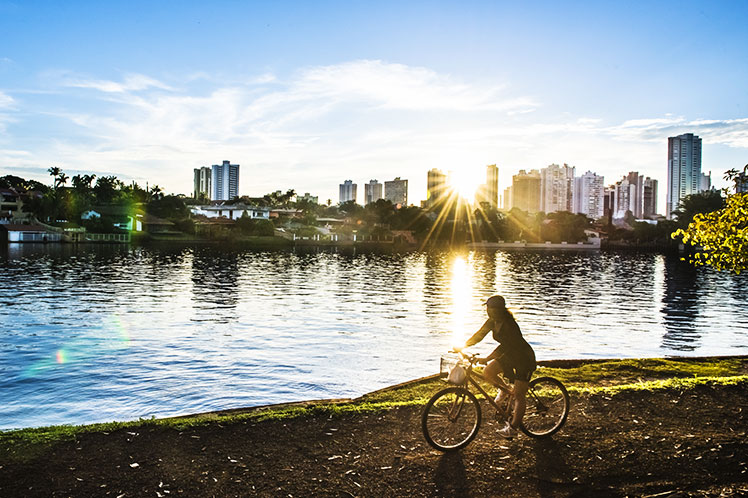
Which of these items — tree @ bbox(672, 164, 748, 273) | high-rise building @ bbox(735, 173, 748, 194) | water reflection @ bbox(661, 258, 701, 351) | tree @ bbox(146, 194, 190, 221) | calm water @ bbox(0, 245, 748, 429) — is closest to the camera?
tree @ bbox(672, 164, 748, 273)

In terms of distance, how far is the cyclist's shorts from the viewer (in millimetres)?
8289

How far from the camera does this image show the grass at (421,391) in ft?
27.8

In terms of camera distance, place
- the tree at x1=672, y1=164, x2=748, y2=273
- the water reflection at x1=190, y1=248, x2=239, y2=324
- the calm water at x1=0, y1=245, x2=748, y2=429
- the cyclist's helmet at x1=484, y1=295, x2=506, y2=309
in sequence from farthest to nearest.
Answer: the water reflection at x1=190, y1=248, x2=239, y2=324 → the calm water at x1=0, y1=245, x2=748, y2=429 → the tree at x1=672, y1=164, x2=748, y2=273 → the cyclist's helmet at x1=484, y1=295, x2=506, y2=309

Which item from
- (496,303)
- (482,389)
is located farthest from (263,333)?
(496,303)

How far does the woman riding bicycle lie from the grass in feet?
7.55

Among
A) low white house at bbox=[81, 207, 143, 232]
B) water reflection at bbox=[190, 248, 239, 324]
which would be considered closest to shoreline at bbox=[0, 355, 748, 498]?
water reflection at bbox=[190, 248, 239, 324]

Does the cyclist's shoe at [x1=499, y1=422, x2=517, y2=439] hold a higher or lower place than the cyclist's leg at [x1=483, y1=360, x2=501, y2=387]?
lower

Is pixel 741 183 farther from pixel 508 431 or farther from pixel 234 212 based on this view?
pixel 234 212

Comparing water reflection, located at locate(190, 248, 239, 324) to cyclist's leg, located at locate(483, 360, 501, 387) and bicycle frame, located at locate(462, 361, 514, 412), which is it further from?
cyclist's leg, located at locate(483, 360, 501, 387)

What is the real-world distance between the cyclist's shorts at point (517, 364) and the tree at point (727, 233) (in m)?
5.55

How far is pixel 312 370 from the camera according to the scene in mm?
19531

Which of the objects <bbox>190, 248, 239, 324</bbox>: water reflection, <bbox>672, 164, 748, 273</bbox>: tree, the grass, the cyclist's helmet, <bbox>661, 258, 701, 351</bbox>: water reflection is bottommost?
<bbox>661, 258, 701, 351</bbox>: water reflection

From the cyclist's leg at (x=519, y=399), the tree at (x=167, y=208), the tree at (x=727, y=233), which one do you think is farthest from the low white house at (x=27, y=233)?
the cyclist's leg at (x=519, y=399)

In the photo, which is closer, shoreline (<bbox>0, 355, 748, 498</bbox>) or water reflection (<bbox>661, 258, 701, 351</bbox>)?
shoreline (<bbox>0, 355, 748, 498</bbox>)
